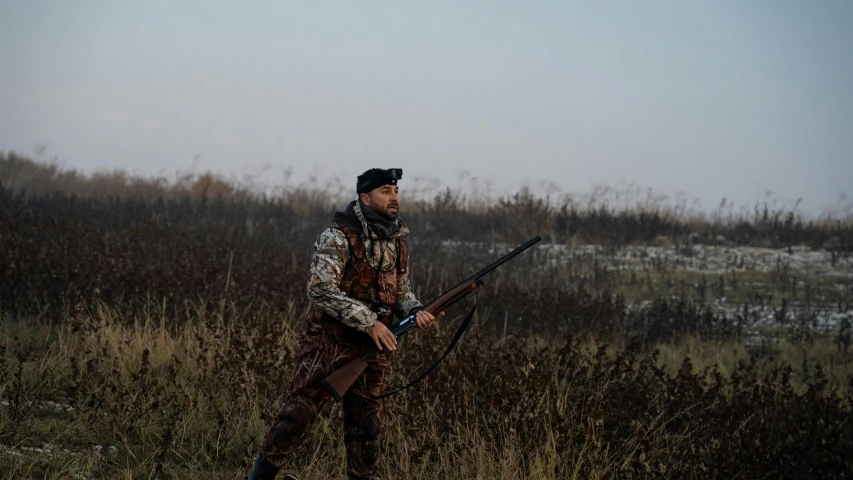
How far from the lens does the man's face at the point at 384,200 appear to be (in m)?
3.64

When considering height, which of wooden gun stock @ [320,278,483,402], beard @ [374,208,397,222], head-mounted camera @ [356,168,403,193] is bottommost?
wooden gun stock @ [320,278,483,402]

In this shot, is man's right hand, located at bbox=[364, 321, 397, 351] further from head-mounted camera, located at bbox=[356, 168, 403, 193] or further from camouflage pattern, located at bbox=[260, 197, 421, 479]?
head-mounted camera, located at bbox=[356, 168, 403, 193]

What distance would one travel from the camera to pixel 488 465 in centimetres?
434

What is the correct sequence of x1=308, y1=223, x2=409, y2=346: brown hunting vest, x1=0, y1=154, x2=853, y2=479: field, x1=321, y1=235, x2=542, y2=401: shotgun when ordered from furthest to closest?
x1=0, y1=154, x2=853, y2=479: field, x1=308, y1=223, x2=409, y2=346: brown hunting vest, x1=321, y1=235, x2=542, y2=401: shotgun

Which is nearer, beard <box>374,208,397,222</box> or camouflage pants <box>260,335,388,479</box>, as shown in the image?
camouflage pants <box>260,335,388,479</box>

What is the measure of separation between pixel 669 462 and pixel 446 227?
40.1 ft

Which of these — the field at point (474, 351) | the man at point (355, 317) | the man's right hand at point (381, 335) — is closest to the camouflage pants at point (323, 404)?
the man at point (355, 317)

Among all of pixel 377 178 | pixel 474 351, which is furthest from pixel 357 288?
pixel 474 351

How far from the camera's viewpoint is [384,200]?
3.64 metres

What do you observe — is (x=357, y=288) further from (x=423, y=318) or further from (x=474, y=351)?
(x=474, y=351)

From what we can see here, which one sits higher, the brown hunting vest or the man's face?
the man's face

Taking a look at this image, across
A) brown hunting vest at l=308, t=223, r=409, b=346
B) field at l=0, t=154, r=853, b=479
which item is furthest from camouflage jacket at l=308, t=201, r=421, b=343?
field at l=0, t=154, r=853, b=479

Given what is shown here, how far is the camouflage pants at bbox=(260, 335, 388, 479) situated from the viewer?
352cm

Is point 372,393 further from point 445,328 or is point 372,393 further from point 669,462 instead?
point 445,328
